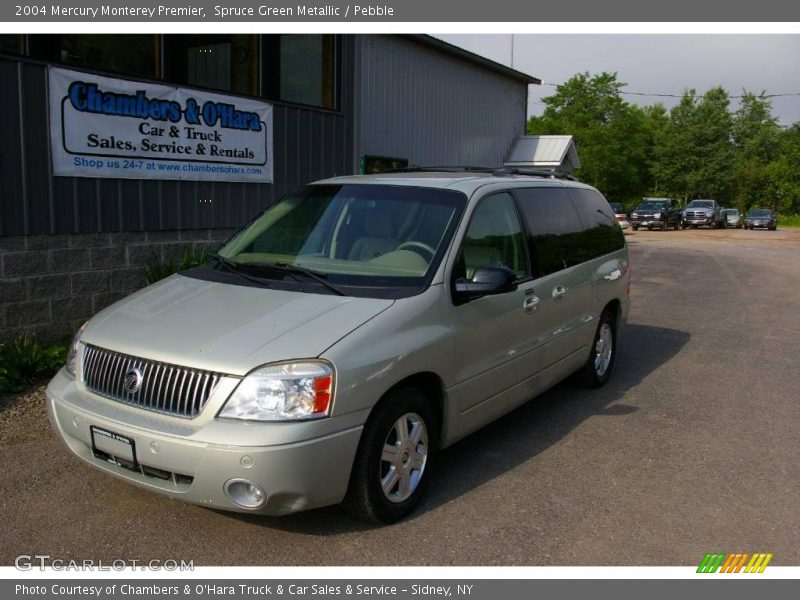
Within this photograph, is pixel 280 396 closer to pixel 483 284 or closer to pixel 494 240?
pixel 483 284

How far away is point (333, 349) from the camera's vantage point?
354 centimetres

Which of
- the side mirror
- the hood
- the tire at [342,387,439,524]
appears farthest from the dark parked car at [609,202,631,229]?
the hood

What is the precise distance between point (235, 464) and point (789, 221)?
68.7 m

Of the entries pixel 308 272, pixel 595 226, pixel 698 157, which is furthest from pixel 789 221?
pixel 308 272

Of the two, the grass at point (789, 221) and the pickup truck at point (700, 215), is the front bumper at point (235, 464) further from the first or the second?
the grass at point (789, 221)

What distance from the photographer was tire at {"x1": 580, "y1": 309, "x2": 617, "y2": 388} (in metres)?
6.55

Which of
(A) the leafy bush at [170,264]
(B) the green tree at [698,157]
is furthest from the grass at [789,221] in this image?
(A) the leafy bush at [170,264]

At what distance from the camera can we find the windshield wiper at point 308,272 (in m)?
4.17

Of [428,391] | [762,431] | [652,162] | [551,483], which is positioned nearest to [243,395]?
Result: [428,391]

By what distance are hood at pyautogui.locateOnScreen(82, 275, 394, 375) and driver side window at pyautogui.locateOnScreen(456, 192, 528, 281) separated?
0.83 m

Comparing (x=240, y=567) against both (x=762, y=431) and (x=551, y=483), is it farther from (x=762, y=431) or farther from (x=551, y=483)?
(x=762, y=431)

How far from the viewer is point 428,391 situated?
424 centimetres

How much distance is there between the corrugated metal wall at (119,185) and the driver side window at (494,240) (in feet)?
14.5

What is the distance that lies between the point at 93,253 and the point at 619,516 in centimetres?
572
